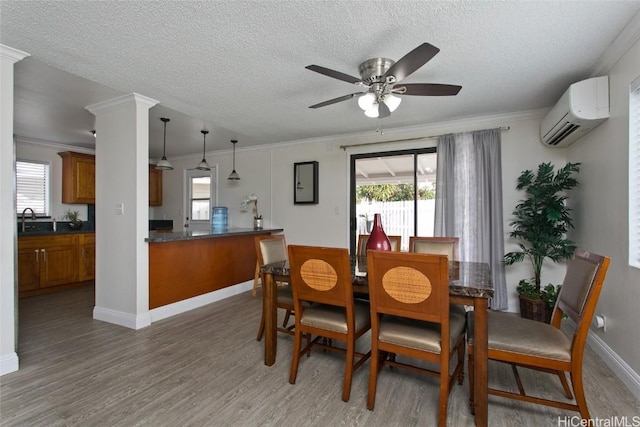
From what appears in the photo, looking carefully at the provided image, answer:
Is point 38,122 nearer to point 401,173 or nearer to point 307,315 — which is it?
point 307,315

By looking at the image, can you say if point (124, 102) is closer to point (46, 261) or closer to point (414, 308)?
point (46, 261)

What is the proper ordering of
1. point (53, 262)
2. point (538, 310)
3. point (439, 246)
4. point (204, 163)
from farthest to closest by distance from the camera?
point (204, 163) → point (53, 262) → point (538, 310) → point (439, 246)

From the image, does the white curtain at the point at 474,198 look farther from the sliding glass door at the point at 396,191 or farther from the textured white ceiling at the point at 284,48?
the textured white ceiling at the point at 284,48

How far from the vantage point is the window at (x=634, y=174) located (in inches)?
80.7

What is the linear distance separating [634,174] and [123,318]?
4.48 m

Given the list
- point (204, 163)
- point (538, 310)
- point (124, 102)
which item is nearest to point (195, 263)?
point (204, 163)

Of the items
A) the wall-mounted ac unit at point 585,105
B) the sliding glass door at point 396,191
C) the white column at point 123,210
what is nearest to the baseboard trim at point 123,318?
the white column at point 123,210

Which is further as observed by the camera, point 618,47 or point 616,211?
point 616,211

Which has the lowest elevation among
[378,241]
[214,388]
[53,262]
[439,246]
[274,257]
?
[214,388]

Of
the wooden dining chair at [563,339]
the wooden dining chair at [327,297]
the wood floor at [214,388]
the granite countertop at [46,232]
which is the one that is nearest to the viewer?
the wooden dining chair at [563,339]

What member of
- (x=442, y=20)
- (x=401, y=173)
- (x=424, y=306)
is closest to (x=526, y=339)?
(x=424, y=306)

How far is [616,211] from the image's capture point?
7.50 feet

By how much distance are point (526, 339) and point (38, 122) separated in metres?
5.54

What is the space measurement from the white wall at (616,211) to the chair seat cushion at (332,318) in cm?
175
